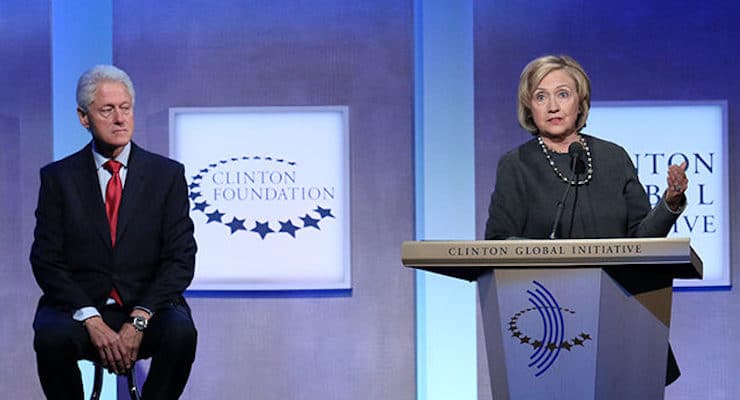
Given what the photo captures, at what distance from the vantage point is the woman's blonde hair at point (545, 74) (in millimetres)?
2762

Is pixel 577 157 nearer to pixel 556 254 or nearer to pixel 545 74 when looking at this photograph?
pixel 545 74

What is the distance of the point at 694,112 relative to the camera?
15.1 ft

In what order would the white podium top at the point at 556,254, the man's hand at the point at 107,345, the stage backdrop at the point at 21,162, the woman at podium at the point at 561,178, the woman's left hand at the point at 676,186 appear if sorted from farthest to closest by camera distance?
the stage backdrop at the point at 21,162, the man's hand at the point at 107,345, the woman at podium at the point at 561,178, the woman's left hand at the point at 676,186, the white podium top at the point at 556,254

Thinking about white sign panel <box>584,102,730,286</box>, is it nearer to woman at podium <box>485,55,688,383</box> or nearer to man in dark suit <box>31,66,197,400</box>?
woman at podium <box>485,55,688,383</box>

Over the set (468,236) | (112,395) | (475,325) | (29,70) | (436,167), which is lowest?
(112,395)

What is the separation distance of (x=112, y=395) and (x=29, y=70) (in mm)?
1493

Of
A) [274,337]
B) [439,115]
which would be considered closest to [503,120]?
[439,115]

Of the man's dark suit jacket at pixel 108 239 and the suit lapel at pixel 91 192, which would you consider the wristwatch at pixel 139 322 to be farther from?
the suit lapel at pixel 91 192

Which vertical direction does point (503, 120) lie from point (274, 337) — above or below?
above

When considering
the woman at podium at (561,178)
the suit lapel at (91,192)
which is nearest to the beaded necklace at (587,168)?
the woman at podium at (561,178)

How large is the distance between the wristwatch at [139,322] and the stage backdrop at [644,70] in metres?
1.85

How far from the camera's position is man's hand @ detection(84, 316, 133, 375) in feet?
10.2

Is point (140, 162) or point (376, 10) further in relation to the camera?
point (376, 10)

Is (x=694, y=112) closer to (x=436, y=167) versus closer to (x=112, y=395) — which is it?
(x=436, y=167)
